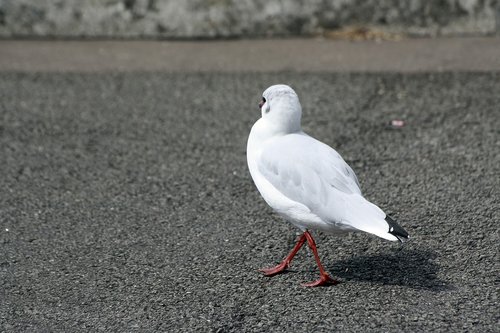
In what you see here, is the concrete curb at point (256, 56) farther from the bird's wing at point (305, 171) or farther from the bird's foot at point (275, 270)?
the bird's foot at point (275, 270)

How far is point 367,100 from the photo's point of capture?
275 inches

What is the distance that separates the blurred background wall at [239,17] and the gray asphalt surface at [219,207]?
89cm

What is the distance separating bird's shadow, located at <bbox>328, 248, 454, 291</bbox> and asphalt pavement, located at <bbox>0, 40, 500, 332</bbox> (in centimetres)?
1

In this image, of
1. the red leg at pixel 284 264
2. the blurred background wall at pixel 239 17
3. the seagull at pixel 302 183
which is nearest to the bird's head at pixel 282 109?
the seagull at pixel 302 183

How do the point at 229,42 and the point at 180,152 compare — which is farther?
the point at 229,42

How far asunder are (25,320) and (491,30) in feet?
18.5

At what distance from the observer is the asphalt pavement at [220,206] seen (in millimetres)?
4039

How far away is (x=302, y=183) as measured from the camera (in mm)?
4211

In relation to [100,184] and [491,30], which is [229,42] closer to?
[491,30]

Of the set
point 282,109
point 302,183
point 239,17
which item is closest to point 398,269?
point 302,183

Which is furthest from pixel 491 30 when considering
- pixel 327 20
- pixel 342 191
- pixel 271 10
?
pixel 342 191

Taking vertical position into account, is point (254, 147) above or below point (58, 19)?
above

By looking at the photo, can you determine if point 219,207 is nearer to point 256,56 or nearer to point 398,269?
point 398,269

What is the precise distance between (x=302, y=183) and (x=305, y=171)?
0.07 metres
